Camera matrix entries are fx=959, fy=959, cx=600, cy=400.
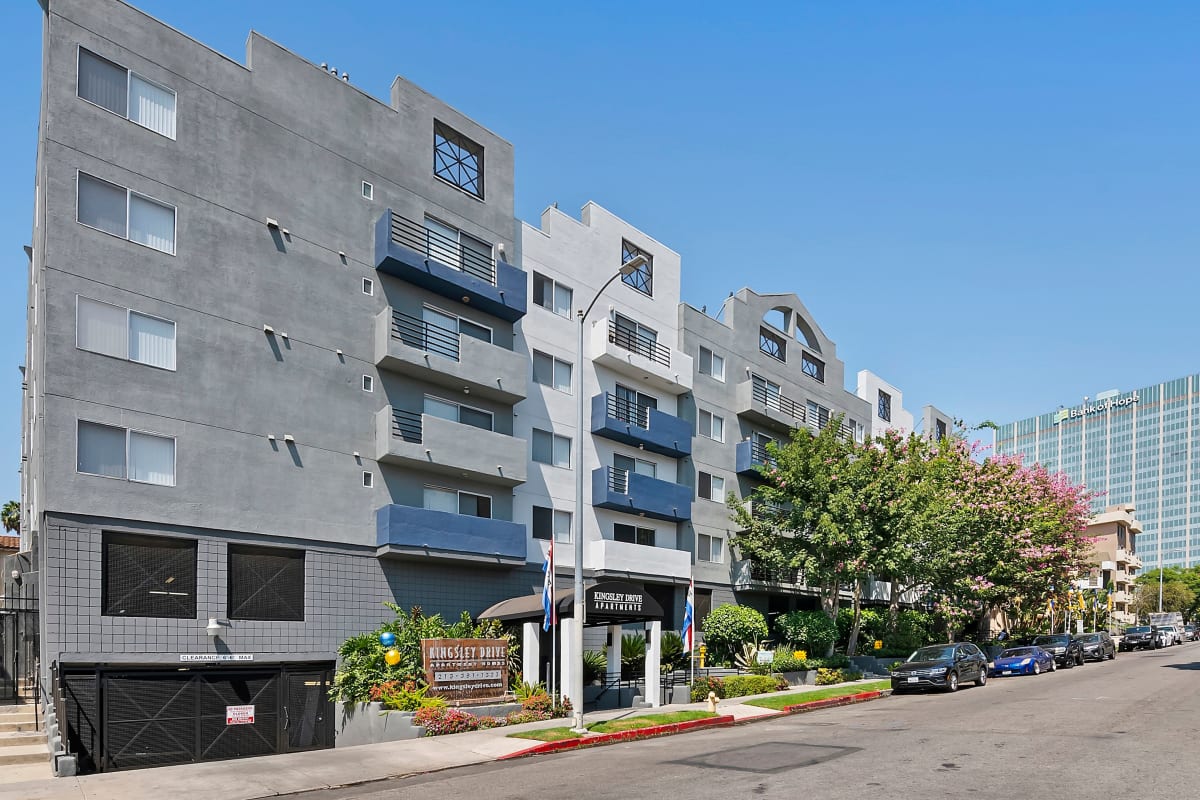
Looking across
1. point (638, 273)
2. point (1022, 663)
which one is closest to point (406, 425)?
point (638, 273)

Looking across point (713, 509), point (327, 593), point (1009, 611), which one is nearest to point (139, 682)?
point (327, 593)

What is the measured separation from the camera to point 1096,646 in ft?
165

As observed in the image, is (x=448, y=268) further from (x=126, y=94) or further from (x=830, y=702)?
(x=830, y=702)

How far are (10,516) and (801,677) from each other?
52.1m

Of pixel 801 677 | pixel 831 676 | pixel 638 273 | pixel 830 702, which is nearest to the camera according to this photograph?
pixel 830 702

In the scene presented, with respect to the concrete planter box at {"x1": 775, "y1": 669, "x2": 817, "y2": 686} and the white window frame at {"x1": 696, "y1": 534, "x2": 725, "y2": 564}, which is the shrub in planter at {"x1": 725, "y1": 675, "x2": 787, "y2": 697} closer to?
the concrete planter box at {"x1": 775, "y1": 669, "x2": 817, "y2": 686}

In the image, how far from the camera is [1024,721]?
2142 cm

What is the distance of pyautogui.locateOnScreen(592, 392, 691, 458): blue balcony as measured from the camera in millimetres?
35594

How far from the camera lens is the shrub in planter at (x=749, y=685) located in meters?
30.5

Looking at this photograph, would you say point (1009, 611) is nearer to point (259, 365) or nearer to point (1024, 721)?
point (1024, 721)

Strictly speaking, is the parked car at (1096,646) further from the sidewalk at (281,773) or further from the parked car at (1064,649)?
the sidewalk at (281,773)

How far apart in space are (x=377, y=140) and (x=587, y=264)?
994cm

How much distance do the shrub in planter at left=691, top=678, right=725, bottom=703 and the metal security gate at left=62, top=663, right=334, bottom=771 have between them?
1062cm

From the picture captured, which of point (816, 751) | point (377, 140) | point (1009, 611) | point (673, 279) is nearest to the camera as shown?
point (816, 751)
